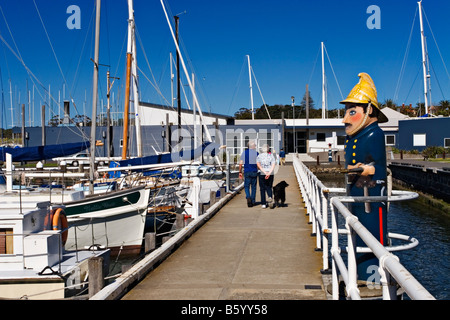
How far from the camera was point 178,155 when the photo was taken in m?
23.5

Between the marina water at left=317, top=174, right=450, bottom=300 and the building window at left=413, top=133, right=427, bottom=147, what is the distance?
82.2 feet

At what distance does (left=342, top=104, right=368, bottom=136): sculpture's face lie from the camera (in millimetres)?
6652

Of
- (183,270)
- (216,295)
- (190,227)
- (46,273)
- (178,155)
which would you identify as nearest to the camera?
(216,295)

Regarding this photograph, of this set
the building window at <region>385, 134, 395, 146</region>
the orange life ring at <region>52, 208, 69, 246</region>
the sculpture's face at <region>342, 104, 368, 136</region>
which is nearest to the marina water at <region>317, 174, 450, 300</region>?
the sculpture's face at <region>342, 104, 368, 136</region>

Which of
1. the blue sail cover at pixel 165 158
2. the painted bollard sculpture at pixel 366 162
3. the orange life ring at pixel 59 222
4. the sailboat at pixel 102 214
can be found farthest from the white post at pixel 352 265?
the blue sail cover at pixel 165 158

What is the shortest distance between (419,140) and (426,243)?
38079mm

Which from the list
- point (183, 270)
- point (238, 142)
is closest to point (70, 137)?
point (238, 142)

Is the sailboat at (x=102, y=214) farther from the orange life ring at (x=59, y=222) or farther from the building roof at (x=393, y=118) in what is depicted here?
the building roof at (x=393, y=118)

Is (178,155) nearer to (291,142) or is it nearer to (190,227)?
(190,227)

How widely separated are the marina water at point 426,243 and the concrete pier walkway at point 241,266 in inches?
136

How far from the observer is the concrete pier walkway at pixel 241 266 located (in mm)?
6199

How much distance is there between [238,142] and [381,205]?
45973 mm

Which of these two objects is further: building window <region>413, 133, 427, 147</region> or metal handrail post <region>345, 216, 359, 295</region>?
building window <region>413, 133, 427, 147</region>

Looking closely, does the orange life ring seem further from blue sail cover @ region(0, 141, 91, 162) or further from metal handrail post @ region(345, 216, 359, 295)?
blue sail cover @ region(0, 141, 91, 162)
